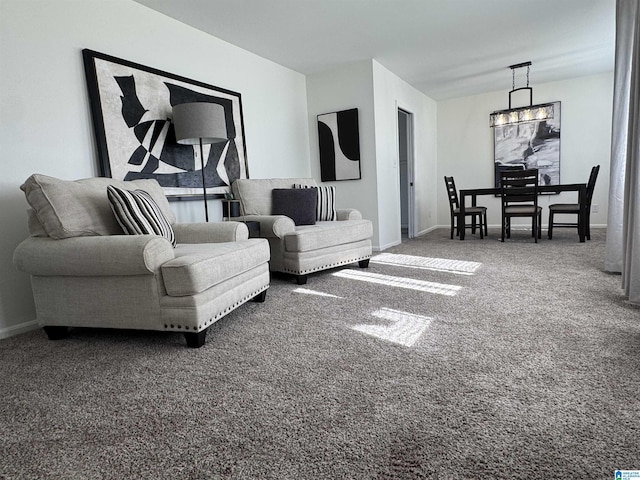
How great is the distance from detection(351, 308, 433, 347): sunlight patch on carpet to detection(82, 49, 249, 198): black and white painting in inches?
84.0

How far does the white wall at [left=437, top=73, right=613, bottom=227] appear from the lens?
580 cm

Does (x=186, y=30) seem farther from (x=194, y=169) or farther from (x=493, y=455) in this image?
(x=493, y=455)

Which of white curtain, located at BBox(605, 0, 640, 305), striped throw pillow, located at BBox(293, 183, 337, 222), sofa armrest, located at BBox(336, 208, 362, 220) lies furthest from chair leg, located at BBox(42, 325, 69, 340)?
white curtain, located at BBox(605, 0, 640, 305)

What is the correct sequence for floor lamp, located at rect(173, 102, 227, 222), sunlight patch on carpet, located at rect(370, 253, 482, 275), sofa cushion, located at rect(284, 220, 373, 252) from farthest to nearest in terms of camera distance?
sunlight patch on carpet, located at rect(370, 253, 482, 275)
sofa cushion, located at rect(284, 220, 373, 252)
floor lamp, located at rect(173, 102, 227, 222)

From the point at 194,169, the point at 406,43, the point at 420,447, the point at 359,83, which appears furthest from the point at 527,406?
the point at 359,83

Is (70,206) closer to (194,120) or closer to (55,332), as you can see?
(55,332)

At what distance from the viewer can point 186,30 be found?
11.1ft

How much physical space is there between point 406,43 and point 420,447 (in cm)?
411

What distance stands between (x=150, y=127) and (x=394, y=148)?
3213 mm

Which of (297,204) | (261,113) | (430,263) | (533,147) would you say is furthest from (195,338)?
(533,147)

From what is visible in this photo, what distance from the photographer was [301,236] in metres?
3.06

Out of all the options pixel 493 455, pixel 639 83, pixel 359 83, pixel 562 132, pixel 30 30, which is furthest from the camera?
pixel 562 132

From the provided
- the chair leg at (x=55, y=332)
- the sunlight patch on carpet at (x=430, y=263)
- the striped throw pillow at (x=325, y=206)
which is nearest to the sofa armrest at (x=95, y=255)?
the chair leg at (x=55, y=332)

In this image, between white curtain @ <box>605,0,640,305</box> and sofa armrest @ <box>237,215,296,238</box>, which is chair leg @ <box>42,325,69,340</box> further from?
white curtain @ <box>605,0,640,305</box>
